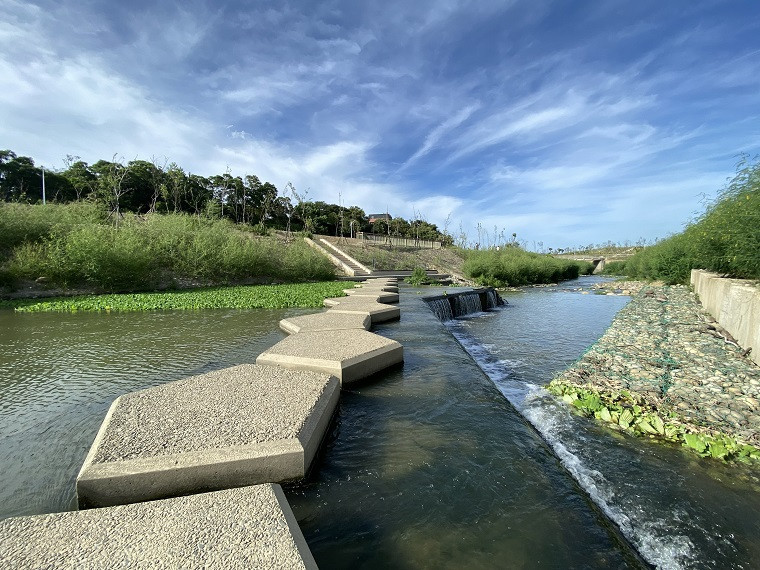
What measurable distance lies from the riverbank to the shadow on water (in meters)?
1.57

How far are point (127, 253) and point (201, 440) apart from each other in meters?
16.3

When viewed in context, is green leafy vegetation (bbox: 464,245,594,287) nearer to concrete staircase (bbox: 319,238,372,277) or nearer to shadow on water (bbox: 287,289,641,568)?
concrete staircase (bbox: 319,238,372,277)

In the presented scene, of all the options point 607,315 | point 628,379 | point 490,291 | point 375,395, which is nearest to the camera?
point 375,395

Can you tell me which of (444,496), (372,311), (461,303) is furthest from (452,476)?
(461,303)

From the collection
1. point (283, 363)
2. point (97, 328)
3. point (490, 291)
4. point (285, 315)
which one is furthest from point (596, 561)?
point (490, 291)

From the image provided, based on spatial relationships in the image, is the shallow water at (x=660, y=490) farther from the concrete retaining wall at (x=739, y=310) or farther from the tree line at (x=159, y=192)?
the tree line at (x=159, y=192)

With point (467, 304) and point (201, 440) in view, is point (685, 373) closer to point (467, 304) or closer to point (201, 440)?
point (201, 440)

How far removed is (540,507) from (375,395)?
7.27ft

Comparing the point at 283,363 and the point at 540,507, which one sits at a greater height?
the point at 283,363

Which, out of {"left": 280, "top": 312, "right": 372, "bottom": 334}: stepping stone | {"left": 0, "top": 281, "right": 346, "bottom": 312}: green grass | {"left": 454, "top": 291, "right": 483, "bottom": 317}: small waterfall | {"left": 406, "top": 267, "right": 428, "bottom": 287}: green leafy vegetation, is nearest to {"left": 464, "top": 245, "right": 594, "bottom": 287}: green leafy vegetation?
{"left": 406, "top": 267, "right": 428, "bottom": 287}: green leafy vegetation

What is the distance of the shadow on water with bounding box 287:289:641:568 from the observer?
2104mm

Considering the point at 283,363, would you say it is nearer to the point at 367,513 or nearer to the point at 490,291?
the point at 367,513

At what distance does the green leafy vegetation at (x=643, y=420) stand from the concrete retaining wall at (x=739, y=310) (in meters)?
3.18

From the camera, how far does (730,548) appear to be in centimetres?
243
